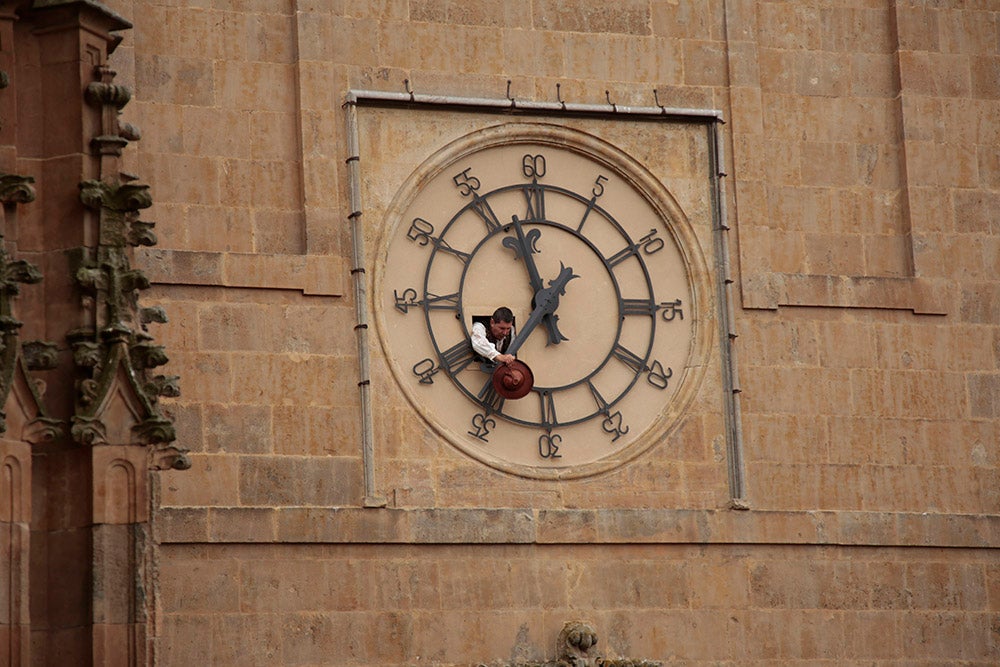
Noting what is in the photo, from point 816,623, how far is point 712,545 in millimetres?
876

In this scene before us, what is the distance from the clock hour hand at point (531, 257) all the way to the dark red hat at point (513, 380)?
429 mm

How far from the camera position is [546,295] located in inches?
669

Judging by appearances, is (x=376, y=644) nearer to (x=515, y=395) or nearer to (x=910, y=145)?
(x=515, y=395)

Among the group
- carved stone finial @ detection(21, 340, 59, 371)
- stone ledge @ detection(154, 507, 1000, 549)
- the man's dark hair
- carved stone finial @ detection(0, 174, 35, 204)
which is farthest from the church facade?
carved stone finial @ detection(0, 174, 35, 204)

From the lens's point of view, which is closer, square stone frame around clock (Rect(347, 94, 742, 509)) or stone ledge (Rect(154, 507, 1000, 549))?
stone ledge (Rect(154, 507, 1000, 549))

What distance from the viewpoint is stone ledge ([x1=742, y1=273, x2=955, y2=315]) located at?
1753 cm

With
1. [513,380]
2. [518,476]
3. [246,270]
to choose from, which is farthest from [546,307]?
[246,270]

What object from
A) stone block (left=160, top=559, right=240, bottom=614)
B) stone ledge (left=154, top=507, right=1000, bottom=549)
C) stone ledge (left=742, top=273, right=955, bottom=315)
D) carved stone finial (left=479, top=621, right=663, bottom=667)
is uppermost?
stone ledge (left=742, top=273, right=955, bottom=315)

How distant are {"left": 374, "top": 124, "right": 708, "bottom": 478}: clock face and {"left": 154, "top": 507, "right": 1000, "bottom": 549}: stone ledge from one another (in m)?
0.41

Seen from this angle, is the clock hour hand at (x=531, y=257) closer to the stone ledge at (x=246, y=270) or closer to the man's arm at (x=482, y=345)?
the man's arm at (x=482, y=345)

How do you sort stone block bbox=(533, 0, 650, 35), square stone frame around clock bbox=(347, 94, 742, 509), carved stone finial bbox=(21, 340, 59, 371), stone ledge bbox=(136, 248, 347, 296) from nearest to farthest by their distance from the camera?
carved stone finial bbox=(21, 340, 59, 371), stone ledge bbox=(136, 248, 347, 296), square stone frame around clock bbox=(347, 94, 742, 509), stone block bbox=(533, 0, 650, 35)

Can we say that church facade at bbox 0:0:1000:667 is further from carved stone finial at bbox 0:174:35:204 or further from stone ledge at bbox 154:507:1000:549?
carved stone finial at bbox 0:174:35:204

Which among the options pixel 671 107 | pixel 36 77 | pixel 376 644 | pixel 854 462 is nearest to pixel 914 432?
pixel 854 462

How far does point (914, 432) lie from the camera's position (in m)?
17.7
